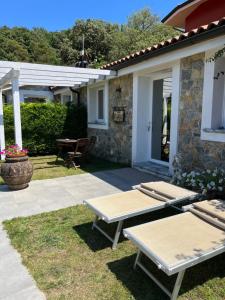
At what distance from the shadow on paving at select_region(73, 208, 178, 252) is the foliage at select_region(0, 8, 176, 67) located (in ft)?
78.5

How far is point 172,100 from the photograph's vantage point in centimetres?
612

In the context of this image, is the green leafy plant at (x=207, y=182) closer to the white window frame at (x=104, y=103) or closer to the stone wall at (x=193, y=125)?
the stone wall at (x=193, y=125)

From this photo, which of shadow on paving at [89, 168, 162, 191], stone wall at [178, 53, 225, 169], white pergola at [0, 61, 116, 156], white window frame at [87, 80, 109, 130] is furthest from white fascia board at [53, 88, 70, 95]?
stone wall at [178, 53, 225, 169]

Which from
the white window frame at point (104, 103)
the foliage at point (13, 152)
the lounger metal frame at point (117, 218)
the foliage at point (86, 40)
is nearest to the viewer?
the lounger metal frame at point (117, 218)

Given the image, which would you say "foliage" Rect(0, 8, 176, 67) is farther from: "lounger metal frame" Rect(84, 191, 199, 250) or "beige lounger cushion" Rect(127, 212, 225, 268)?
"beige lounger cushion" Rect(127, 212, 225, 268)

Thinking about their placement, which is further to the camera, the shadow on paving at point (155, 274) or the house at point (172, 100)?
the house at point (172, 100)

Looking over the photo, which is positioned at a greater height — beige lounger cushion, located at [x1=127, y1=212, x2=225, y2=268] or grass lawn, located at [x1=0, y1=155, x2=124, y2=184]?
beige lounger cushion, located at [x1=127, y1=212, x2=225, y2=268]

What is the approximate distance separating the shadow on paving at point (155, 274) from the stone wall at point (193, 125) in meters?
Result: 2.51

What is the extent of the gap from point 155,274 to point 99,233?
116cm

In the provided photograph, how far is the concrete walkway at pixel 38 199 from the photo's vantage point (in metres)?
2.61

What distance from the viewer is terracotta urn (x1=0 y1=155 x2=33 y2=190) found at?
551 cm

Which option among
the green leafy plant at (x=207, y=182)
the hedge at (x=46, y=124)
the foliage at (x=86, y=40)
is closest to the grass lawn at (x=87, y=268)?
the green leafy plant at (x=207, y=182)

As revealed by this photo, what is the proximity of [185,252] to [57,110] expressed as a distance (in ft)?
29.7

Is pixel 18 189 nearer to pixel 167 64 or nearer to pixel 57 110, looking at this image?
pixel 167 64
